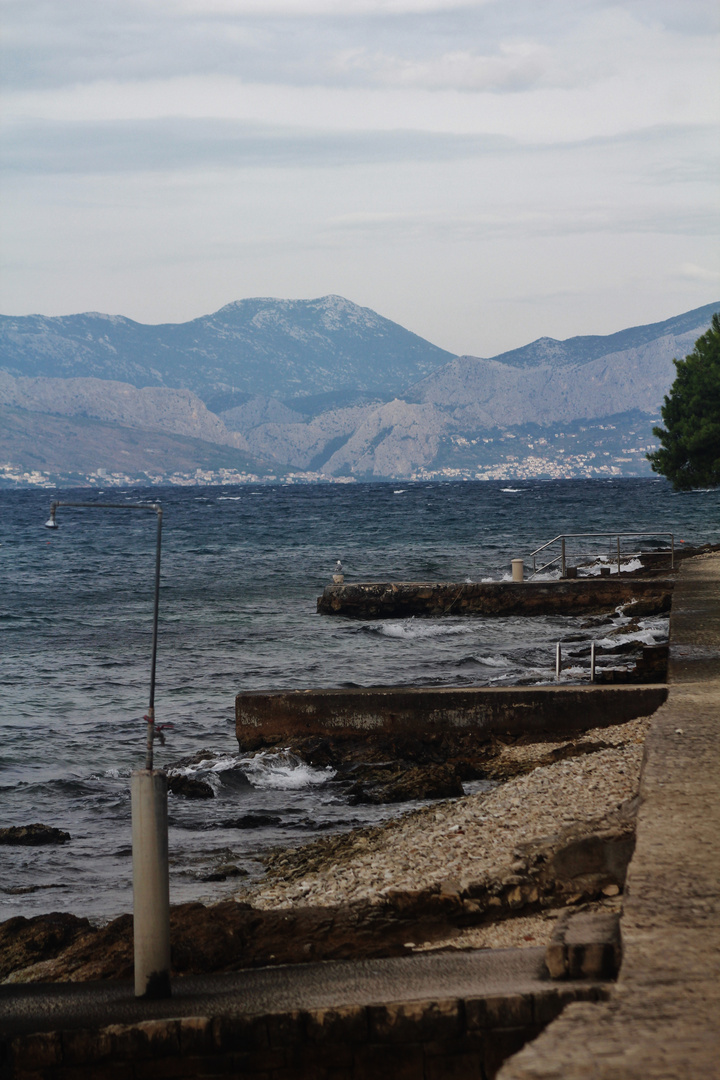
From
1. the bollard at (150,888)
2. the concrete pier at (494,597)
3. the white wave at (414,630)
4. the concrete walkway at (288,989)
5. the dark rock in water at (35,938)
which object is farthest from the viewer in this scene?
the concrete pier at (494,597)

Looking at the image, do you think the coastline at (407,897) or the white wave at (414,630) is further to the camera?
the white wave at (414,630)

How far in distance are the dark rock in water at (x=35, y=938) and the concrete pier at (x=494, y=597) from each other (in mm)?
18658

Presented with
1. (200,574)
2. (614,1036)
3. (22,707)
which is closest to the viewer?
(614,1036)

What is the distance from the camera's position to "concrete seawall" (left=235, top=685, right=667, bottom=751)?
1284 cm

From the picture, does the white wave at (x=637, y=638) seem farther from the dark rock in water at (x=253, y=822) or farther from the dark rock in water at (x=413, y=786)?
the dark rock in water at (x=253, y=822)

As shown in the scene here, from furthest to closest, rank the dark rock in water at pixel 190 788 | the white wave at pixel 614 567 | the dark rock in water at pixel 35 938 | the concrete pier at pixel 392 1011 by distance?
the white wave at pixel 614 567 → the dark rock in water at pixel 190 788 → the dark rock in water at pixel 35 938 → the concrete pier at pixel 392 1011

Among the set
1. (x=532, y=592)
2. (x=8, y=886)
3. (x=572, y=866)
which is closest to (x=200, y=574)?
(x=532, y=592)

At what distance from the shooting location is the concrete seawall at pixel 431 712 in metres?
12.8

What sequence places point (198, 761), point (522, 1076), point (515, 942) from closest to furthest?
point (522, 1076) < point (515, 942) < point (198, 761)

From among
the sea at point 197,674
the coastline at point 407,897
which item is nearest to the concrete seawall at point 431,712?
the sea at point 197,674

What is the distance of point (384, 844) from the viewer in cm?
896

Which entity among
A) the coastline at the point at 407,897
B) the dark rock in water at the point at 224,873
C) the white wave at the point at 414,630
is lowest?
the dark rock in water at the point at 224,873

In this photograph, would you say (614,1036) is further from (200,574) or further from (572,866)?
(200,574)

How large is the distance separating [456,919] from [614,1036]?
289cm
